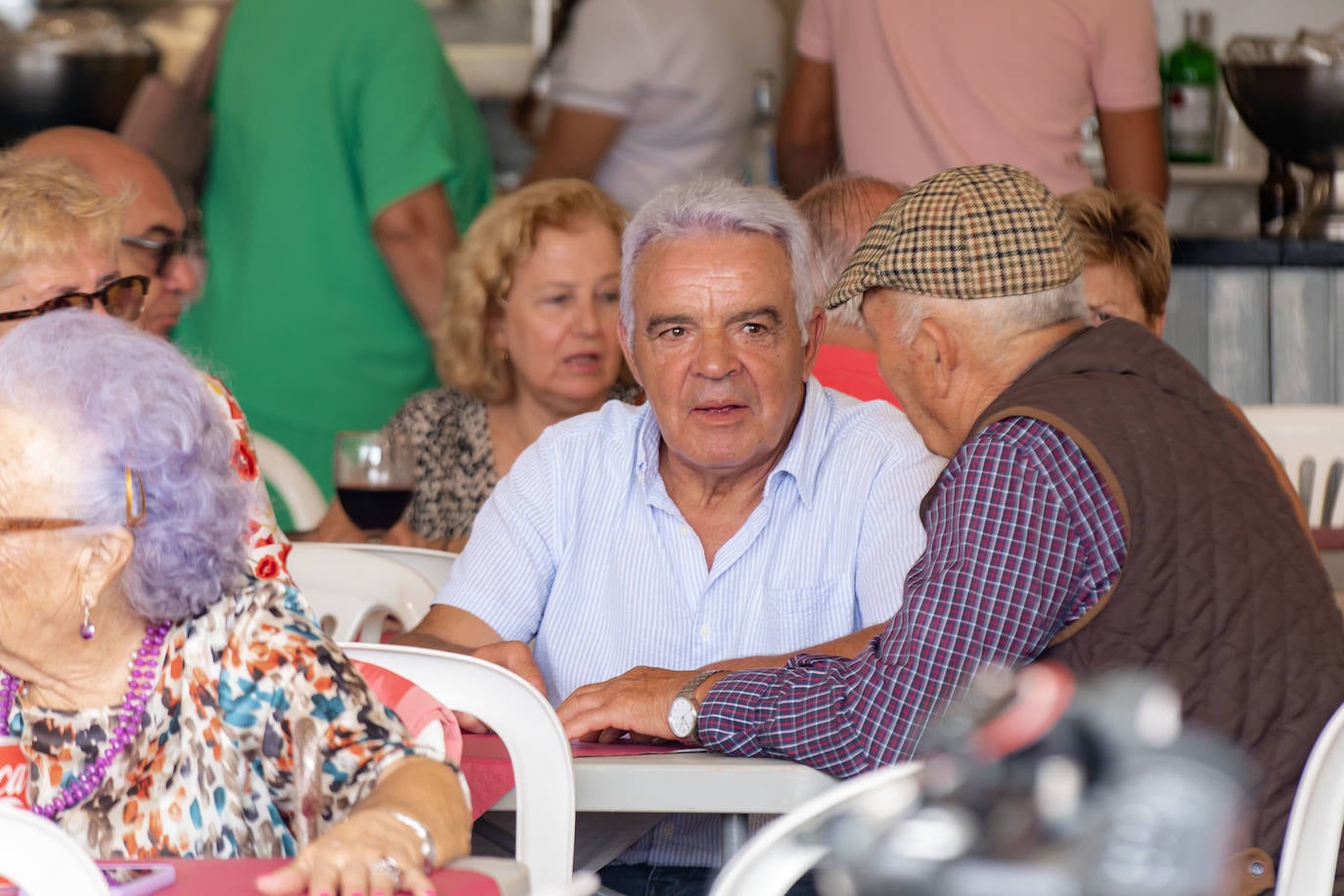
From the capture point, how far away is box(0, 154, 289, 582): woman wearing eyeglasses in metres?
2.12

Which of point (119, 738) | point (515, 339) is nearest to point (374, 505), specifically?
point (515, 339)

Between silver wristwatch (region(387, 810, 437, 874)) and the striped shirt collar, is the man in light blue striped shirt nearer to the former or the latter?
the striped shirt collar

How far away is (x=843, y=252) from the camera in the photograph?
2756 millimetres

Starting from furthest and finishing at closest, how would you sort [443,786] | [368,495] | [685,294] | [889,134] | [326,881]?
[889,134] → [368,495] → [685,294] → [443,786] → [326,881]

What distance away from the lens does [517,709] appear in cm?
163

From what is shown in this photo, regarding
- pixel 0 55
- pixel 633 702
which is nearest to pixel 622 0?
pixel 0 55

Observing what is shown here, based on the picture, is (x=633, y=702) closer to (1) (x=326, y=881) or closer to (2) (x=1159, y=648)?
(2) (x=1159, y=648)

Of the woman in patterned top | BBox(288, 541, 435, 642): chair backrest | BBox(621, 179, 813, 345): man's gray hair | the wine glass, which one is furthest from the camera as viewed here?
the woman in patterned top

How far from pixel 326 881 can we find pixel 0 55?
11.8ft

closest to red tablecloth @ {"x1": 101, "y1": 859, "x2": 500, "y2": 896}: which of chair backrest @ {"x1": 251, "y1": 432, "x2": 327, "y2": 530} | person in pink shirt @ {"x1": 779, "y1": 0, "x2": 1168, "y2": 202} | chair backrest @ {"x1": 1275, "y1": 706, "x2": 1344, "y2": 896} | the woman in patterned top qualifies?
chair backrest @ {"x1": 1275, "y1": 706, "x2": 1344, "y2": 896}

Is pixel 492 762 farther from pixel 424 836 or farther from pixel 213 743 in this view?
pixel 424 836

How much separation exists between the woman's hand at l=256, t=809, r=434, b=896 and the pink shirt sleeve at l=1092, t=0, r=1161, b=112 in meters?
2.92

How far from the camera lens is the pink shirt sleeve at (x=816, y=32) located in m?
3.84

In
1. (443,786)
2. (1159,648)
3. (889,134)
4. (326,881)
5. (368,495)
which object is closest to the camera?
(326,881)
